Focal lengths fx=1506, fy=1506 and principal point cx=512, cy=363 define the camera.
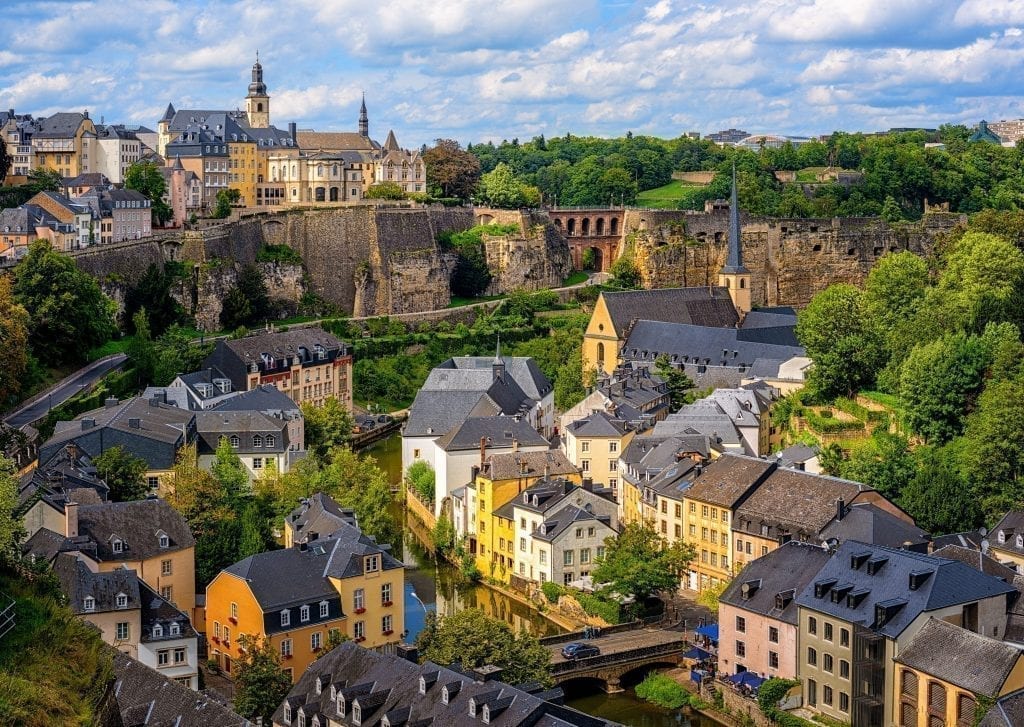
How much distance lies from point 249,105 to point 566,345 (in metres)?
29.3

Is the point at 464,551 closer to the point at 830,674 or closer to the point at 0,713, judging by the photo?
the point at 830,674

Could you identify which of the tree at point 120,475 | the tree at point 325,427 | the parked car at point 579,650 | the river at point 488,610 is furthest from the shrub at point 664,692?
the tree at point 325,427

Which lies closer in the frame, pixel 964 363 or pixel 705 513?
pixel 705 513

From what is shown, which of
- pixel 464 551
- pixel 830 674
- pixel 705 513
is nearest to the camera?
pixel 830 674

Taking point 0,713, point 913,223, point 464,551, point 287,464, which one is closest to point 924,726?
point 464,551

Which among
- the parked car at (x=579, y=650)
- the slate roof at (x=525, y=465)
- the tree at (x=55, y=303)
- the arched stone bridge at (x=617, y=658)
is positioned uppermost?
the tree at (x=55, y=303)

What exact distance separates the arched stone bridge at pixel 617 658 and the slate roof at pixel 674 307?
32.4m

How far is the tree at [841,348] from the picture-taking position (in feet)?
177

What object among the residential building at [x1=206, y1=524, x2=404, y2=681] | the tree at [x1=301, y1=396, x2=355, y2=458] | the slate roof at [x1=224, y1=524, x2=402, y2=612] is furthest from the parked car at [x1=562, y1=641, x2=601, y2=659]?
the tree at [x1=301, y1=396, x2=355, y2=458]

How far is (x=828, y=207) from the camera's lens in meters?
94.0

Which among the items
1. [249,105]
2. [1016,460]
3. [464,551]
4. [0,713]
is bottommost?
[464,551]

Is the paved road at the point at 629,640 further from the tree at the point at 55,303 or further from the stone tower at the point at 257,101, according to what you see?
the stone tower at the point at 257,101

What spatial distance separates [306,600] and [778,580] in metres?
11.3

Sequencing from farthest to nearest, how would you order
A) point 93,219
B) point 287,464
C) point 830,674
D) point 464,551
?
point 93,219 → point 287,464 → point 464,551 → point 830,674
